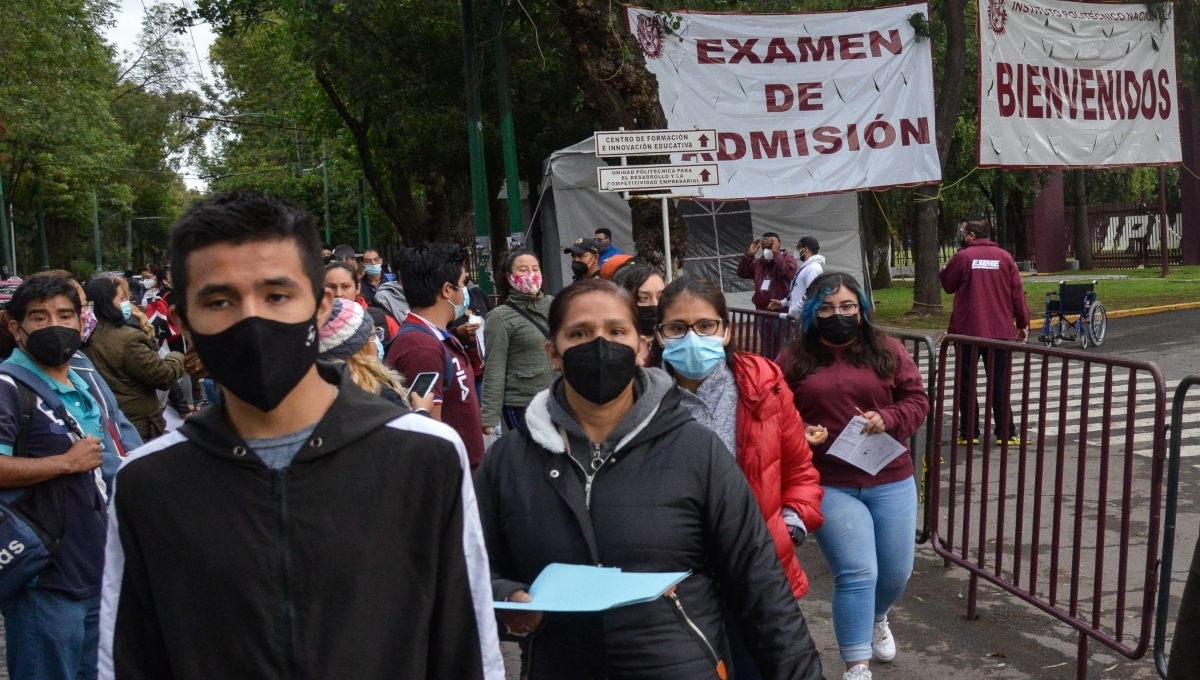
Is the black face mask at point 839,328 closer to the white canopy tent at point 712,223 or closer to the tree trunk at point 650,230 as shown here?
the tree trunk at point 650,230

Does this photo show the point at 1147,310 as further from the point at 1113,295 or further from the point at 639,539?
the point at 639,539

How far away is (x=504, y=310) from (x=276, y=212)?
539cm

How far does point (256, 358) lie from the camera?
190 centimetres

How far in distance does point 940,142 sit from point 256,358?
1967 centimetres

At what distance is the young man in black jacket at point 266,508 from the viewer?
1938 mm

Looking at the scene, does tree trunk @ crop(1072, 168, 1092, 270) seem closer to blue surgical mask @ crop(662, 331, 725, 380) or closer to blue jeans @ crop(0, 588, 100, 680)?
blue surgical mask @ crop(662, 331, 725, 380)

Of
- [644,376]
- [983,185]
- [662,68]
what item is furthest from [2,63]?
[983,185]

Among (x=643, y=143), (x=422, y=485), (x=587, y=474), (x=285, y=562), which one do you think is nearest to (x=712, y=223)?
(x=643, y=143)

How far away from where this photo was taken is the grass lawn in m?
21.1

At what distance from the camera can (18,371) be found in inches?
162

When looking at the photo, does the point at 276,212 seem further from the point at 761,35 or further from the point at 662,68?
the point at 761,35

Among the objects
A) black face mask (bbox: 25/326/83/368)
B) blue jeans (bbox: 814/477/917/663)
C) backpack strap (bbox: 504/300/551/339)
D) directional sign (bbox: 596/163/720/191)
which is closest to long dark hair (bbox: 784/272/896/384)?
blue jeans (bbox: 814/477/917/663)

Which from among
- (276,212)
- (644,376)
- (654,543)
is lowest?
(654,543)

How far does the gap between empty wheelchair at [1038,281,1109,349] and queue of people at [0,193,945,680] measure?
40.3 ft
